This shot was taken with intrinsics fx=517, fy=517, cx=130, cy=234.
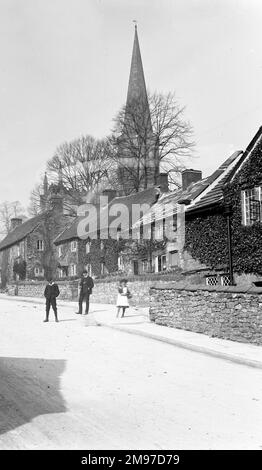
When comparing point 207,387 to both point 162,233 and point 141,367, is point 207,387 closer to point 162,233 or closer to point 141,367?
point 141,367

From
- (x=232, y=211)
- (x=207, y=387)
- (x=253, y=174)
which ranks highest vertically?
(x=253, y=174)

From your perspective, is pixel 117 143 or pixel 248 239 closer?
pixel 248 239

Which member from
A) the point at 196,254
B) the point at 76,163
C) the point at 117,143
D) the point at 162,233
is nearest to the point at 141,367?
the point at 196,254

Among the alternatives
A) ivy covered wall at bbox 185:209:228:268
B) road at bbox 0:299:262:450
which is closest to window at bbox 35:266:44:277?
ivy covered wall at bbox 185:209:228:268

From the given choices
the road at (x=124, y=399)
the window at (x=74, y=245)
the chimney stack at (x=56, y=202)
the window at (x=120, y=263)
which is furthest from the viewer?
the chimney stack at (x=56, y=202)

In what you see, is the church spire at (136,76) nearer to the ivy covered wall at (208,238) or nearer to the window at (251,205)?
the ivy covered wall at (208,238)

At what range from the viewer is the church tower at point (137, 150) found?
150 ft

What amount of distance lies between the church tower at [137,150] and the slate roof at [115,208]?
2.23 m

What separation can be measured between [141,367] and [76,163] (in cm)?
4860

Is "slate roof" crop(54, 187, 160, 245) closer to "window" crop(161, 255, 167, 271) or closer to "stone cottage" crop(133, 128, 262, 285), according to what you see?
"window" crop(161, 255, 167, 271)

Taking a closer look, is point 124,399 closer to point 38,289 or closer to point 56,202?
point 38,289

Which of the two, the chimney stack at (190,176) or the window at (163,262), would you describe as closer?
the window at (163,262)

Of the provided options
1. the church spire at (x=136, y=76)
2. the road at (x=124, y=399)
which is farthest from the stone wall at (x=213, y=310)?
the church spire at (x=136, y=76)

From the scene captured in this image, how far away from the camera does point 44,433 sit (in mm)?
5625
